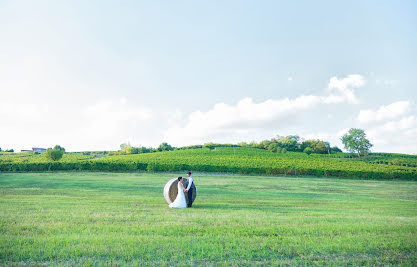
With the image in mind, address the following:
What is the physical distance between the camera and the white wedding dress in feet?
38.5

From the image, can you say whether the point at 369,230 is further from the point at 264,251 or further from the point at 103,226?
the point at 103,226

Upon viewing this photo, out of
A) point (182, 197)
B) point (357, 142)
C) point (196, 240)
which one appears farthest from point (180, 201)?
point (357, 142)

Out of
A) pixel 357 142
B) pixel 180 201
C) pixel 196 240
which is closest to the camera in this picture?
pixel 196 240

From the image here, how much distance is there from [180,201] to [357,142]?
11093 cm

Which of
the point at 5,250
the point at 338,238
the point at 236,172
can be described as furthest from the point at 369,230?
the point at 236,172

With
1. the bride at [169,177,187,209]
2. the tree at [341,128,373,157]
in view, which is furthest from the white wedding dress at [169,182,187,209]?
the tree at [341,128,373,157]

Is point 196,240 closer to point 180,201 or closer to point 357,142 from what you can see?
point 180,201

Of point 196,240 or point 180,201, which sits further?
point 180,201

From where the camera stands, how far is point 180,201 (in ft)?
39.0

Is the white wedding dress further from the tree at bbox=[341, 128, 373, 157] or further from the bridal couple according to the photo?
the tree at bbox=[341, 128, 373, 157]

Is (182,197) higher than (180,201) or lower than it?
higher

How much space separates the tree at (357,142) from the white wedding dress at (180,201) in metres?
110

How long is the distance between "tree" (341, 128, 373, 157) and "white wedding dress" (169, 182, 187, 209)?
109855 millimetres

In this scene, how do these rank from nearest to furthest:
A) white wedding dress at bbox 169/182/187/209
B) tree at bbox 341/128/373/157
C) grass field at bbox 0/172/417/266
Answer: grass field at bbox 0/172/417/266 → white wedding dress at bbox 169/182/187/209 → tree at bbox 341/128/373/157
